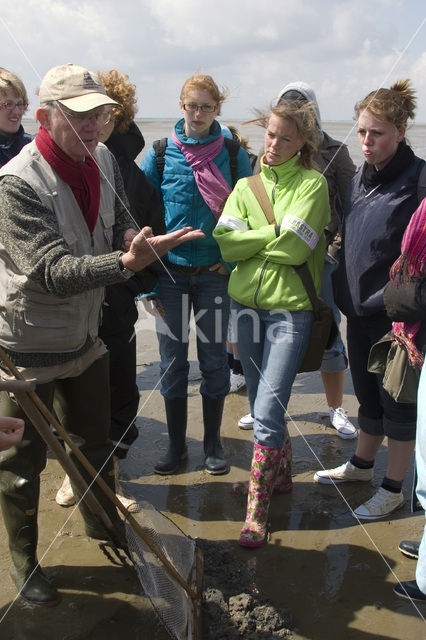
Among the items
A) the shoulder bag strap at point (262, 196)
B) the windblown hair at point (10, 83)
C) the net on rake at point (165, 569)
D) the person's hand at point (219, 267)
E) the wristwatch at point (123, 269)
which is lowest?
the net on rake at point (165, 569)

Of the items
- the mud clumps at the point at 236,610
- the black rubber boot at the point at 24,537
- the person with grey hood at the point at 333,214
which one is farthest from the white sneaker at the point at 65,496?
the person with grey hood at the point at 333,214

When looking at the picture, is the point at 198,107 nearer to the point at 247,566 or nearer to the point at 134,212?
the point at 134,212

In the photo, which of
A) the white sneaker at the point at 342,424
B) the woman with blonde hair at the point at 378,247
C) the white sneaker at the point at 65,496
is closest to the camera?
the woman with blonde hair at the point at 378,247

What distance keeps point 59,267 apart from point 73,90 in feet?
2.44

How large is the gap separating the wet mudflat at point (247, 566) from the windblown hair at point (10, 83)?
2393 mm

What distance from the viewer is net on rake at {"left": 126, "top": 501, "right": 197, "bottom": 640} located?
8.25ft

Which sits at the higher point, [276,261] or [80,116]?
[80,116]

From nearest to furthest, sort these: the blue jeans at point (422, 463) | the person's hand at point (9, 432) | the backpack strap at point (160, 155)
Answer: the blue jeans at point (422, 463), the person's hand at point (9, 432), the backpack strap at point (160, 155)

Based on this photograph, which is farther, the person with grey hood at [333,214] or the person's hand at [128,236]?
the person with grey hood at [333,214]

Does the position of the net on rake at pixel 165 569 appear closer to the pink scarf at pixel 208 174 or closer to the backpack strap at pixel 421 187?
the pink scarf at pixel 208 174

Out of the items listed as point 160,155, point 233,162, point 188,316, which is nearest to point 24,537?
point 188,316

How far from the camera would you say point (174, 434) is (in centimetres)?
405

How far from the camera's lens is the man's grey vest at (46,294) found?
8.47 feet

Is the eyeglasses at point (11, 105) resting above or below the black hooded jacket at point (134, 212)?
above
